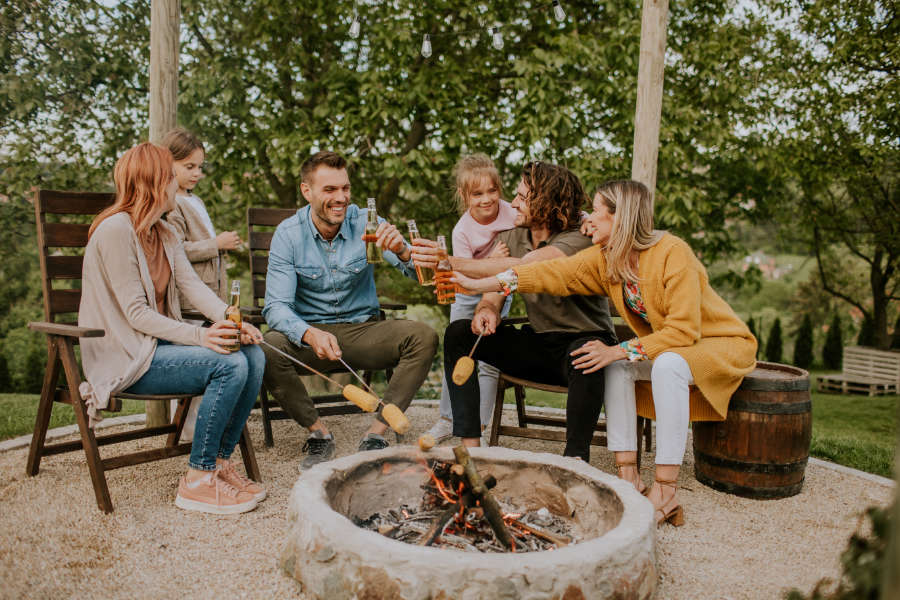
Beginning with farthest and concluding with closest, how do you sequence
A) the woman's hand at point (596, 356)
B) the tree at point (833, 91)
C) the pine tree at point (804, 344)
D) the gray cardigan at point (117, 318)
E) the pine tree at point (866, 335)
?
1. the pine tree at point (804, 344)
2. the pine tree at point (866, 335)
3. the tree at point (833, 91)
4. the woman's hand at point (596, 356)
5. the gray cardigan at point (117, 318)

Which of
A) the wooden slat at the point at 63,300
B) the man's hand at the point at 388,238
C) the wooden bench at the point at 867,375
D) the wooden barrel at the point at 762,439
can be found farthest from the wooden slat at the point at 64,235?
the wooden bench at the point at 867,375

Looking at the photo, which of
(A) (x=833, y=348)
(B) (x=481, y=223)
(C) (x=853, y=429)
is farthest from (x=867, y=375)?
(B) (x=481, y=223)

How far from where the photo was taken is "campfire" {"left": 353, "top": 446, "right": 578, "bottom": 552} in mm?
2459

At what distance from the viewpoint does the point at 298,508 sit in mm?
2314

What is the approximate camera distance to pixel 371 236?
354 cm

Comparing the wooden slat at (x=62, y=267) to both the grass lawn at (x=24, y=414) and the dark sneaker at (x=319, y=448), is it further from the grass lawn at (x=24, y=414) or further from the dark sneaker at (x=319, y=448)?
the dark sneaker at (x=319, y=448)

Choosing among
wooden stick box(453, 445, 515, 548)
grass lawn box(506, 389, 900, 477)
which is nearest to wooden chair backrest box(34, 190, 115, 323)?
wooden stick box(453, 445, 515, 548)

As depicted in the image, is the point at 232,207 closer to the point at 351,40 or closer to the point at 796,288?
the point at 351,40

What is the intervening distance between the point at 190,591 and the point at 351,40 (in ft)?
16.9

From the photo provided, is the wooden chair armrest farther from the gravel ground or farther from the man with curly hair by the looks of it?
the man with curly hair

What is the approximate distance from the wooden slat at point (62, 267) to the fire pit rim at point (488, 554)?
5.94 feet

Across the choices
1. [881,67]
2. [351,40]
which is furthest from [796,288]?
[351,40]

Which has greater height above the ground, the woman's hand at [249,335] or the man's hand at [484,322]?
the man's hand at [484,322]

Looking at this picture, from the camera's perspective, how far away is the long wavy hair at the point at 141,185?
3068 mm
